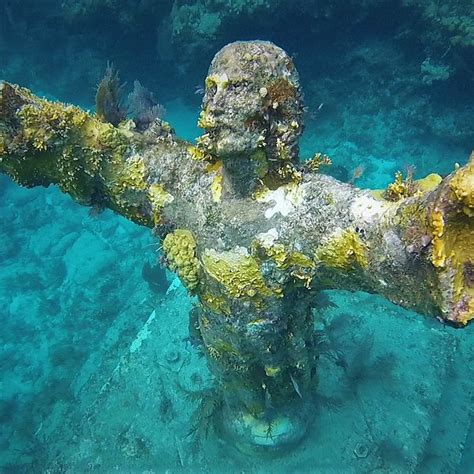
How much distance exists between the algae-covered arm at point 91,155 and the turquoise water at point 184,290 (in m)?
0.48

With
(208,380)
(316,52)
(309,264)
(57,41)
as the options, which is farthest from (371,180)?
(57,41)

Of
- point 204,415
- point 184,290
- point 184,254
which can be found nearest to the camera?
point 184,254

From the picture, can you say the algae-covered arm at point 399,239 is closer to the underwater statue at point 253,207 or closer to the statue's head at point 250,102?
the underwater statue at point 253,207

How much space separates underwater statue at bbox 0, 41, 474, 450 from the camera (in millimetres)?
2281

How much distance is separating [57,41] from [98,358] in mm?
9307

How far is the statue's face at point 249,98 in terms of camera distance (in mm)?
2750

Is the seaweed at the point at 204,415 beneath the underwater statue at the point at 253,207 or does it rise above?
beneath

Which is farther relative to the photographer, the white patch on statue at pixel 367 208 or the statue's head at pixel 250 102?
the statue's head at pixel 250 102

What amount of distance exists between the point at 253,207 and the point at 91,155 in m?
1.28

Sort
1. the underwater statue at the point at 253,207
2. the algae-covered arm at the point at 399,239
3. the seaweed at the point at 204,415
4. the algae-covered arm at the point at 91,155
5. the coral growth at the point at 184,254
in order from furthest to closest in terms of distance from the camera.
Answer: the seaweed at the point at 204,415
the coral growth at the point at 184,254
the algae-covered arm at the point at 91,155
the underwater statue at the point at 253,207
the algae-covered arm at the point at 399,239

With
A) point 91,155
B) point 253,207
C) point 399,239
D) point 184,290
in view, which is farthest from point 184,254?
point 184,290

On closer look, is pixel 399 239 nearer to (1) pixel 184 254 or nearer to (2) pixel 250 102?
(2) pixel 250 102

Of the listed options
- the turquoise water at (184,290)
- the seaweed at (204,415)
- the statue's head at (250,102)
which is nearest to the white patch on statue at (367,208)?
the statue's head at (250,102)

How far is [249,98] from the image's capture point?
9.02 feet
